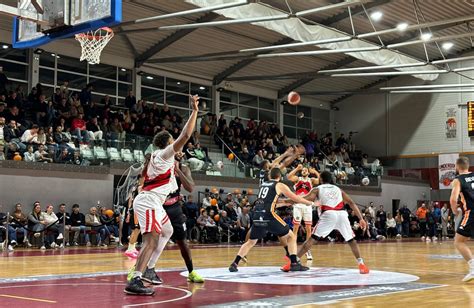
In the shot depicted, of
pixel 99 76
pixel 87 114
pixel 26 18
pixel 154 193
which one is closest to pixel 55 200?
pixel 87 114

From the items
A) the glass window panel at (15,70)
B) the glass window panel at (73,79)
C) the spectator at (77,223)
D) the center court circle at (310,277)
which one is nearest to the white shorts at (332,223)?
the center court circle at (310,277)

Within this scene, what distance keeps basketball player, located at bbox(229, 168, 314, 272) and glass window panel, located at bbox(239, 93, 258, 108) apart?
27.6 metres

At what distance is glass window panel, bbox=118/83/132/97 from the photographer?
32.2 m

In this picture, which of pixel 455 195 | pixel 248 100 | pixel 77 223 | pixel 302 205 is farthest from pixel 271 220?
pixel 248 100

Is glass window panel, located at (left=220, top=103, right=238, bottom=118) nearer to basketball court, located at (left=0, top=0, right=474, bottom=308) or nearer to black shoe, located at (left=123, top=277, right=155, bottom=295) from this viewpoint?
basketball court, located at (left=0, top=0, right=474, bottom=308)

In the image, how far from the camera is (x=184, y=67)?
113 ft

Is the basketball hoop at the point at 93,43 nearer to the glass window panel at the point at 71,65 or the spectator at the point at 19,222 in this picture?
the spectator at the point at 19,222

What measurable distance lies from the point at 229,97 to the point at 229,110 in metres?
0.78

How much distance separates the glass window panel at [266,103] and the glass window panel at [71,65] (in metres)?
12.9

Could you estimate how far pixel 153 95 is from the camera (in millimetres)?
33781

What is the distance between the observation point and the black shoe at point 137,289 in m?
7.72

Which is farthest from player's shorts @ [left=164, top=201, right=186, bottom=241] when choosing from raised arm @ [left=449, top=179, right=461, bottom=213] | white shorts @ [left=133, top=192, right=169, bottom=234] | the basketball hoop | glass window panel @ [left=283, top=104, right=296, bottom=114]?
glass window panel @ [left=283, top=104, right=296, bottom=114]

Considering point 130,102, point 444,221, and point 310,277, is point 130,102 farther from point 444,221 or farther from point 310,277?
point 310,277

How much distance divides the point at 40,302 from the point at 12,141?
14498 millimetres
